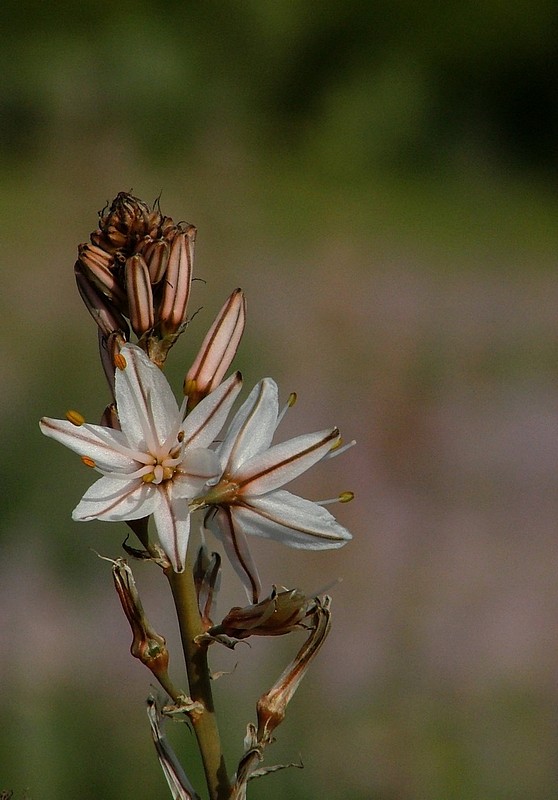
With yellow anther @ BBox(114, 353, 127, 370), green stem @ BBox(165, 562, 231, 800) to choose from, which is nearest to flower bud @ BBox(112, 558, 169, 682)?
green stem @ BBox(165, 562, 231, 800)

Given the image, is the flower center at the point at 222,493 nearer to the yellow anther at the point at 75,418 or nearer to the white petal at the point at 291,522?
the white petal at the point at 291,522

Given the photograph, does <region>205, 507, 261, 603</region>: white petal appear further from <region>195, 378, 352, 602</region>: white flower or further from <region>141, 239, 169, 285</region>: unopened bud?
<region>141, 239, 169, 285</region>: unopened bud

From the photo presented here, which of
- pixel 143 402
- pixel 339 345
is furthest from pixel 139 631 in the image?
pixel 339 345

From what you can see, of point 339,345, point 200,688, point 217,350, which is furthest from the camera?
point 339,345

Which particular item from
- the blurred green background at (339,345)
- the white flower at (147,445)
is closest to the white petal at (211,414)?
the white flower at (147,445)

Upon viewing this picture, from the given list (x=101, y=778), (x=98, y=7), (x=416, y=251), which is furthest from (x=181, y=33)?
(x=101, y=778)

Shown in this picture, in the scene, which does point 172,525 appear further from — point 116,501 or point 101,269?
point 101,269
